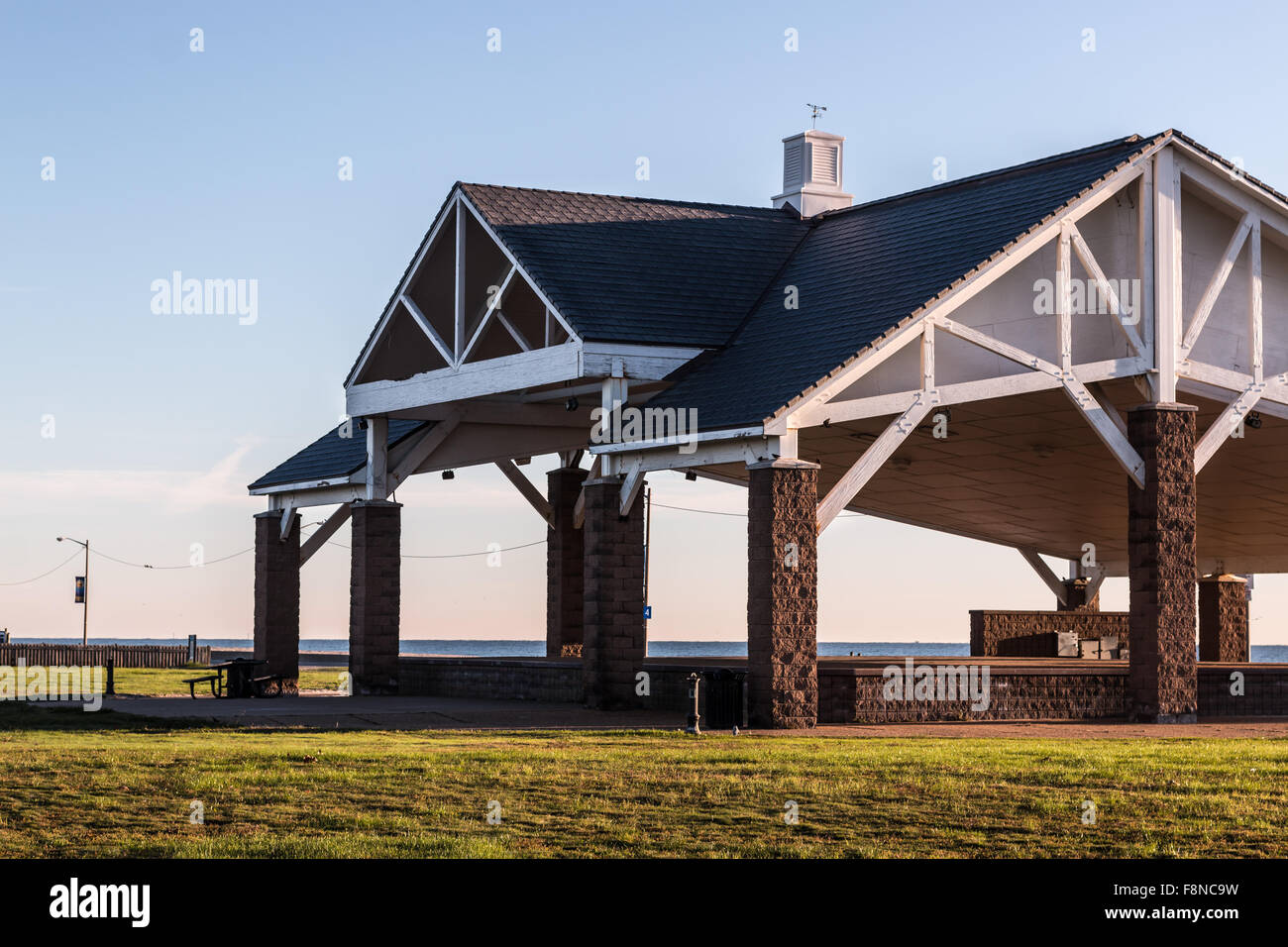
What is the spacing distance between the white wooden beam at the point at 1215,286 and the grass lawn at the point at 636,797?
8214 mm

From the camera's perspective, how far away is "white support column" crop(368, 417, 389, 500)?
30.6 meters

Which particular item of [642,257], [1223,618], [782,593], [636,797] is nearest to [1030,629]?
[1223,618]

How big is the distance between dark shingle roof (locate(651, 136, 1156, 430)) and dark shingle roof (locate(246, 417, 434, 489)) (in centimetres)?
822

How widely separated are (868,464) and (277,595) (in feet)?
51.9

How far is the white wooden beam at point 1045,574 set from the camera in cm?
4156

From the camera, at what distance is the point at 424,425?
31.5 meters

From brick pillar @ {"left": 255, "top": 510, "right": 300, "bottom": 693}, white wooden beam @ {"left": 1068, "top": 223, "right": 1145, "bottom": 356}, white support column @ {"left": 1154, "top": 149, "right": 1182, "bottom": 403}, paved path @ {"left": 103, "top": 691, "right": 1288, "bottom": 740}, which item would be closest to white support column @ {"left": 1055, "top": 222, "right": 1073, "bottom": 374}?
white wooden beam @ {"left": 1068, "top": 223, "right": 1145, "bottom": 356}

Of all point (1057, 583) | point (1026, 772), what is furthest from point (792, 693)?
point (1057, 583)

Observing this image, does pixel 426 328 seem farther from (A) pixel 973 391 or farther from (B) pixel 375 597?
(A) pixel 973 391

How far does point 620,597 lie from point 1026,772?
33.8 ft

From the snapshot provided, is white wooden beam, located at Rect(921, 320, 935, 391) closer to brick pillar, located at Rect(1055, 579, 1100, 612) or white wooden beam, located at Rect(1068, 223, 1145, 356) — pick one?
white wooden beam, located at Rect(1068, 223, 1145, 356)

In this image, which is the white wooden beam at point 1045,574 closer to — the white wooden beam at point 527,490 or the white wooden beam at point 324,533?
the white wooden beam at point 527,490

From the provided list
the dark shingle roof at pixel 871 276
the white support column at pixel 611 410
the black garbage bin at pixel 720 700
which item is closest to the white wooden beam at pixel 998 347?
the dark shingle roof at pixel 871 276

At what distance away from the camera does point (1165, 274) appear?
981 inches
